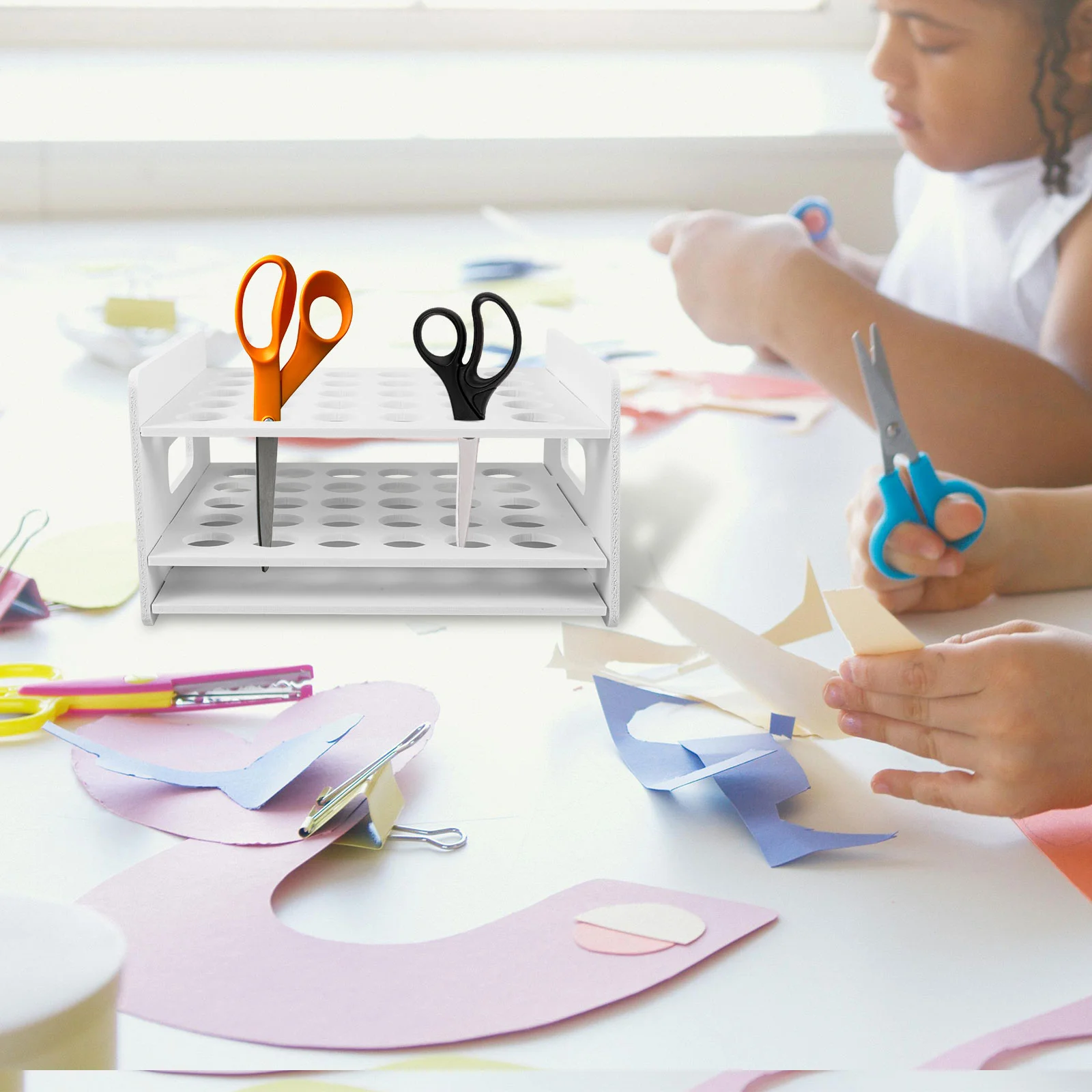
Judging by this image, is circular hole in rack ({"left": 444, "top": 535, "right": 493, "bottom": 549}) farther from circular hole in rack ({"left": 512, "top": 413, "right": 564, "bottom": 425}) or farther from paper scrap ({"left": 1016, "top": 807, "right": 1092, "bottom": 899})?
paper scrap ({"left": 1016, "top": 807, "right": 1092, "bottom": 899})

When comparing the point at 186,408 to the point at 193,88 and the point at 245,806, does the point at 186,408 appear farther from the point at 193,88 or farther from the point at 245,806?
the point at 193,88

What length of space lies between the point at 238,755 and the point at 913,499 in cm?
30

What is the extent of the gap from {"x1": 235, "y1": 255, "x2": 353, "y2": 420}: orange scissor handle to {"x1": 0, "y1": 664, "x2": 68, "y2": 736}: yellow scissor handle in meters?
0.16

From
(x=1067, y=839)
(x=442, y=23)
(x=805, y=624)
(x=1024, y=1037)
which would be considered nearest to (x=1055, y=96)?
(x=805, y=624)

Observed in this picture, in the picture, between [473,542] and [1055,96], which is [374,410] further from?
[1055,96]

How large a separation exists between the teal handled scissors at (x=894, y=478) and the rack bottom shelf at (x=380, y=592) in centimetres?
14

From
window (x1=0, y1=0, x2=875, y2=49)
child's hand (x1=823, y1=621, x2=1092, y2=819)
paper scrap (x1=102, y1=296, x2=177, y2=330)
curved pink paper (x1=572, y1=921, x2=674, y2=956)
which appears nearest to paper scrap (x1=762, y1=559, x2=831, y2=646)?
child's hand (x1=823, y1=621, x2=1092, y2=819)

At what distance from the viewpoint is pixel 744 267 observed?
84 cm

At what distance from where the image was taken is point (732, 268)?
0.85 meters

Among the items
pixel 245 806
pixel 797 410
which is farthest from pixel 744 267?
pixel 245 806

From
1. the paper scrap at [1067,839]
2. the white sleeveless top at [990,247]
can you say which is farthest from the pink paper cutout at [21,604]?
the white sleeveless top at [990,247]

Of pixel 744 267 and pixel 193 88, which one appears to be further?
pixel 193 88

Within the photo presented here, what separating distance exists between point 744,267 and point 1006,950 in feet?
1.82

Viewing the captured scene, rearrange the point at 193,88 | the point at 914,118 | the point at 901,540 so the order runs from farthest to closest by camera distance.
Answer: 1. the point at 193,88
2. the point at 914,118
3. the point at 901,540
